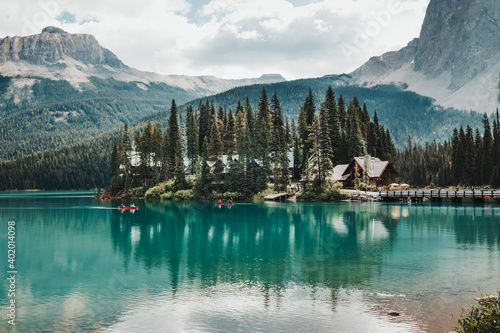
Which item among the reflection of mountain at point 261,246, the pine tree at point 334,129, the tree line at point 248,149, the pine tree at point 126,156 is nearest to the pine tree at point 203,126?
the tree line at point 248,149

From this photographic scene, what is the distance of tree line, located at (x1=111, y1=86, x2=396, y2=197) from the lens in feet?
343

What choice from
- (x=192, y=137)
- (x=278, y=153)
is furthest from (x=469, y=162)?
(x=192, y=137)

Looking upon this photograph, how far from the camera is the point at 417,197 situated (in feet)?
305

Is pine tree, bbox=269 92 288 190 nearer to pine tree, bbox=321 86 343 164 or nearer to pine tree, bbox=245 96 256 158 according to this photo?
pine tree, bbox=245 96 256 158

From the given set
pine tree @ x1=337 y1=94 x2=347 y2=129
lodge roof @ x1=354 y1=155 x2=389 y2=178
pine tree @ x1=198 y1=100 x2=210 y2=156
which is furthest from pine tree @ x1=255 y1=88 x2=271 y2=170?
pine tree @ x1=337 y1=94 x2=347 y2=129

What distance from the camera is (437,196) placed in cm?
9188

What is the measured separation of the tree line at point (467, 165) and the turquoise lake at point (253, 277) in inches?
3016

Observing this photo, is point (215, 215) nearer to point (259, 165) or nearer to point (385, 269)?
point (259, 165)

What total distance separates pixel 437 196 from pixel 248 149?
43.4m

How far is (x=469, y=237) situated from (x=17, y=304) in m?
40.6

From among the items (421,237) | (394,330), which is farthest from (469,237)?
(394,330)

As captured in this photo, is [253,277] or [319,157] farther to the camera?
[319,157]

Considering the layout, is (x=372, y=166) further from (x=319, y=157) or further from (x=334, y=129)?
(x=319, y=157)

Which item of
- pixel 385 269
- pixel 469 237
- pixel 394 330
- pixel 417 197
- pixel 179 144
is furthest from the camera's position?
pixel 179 144
